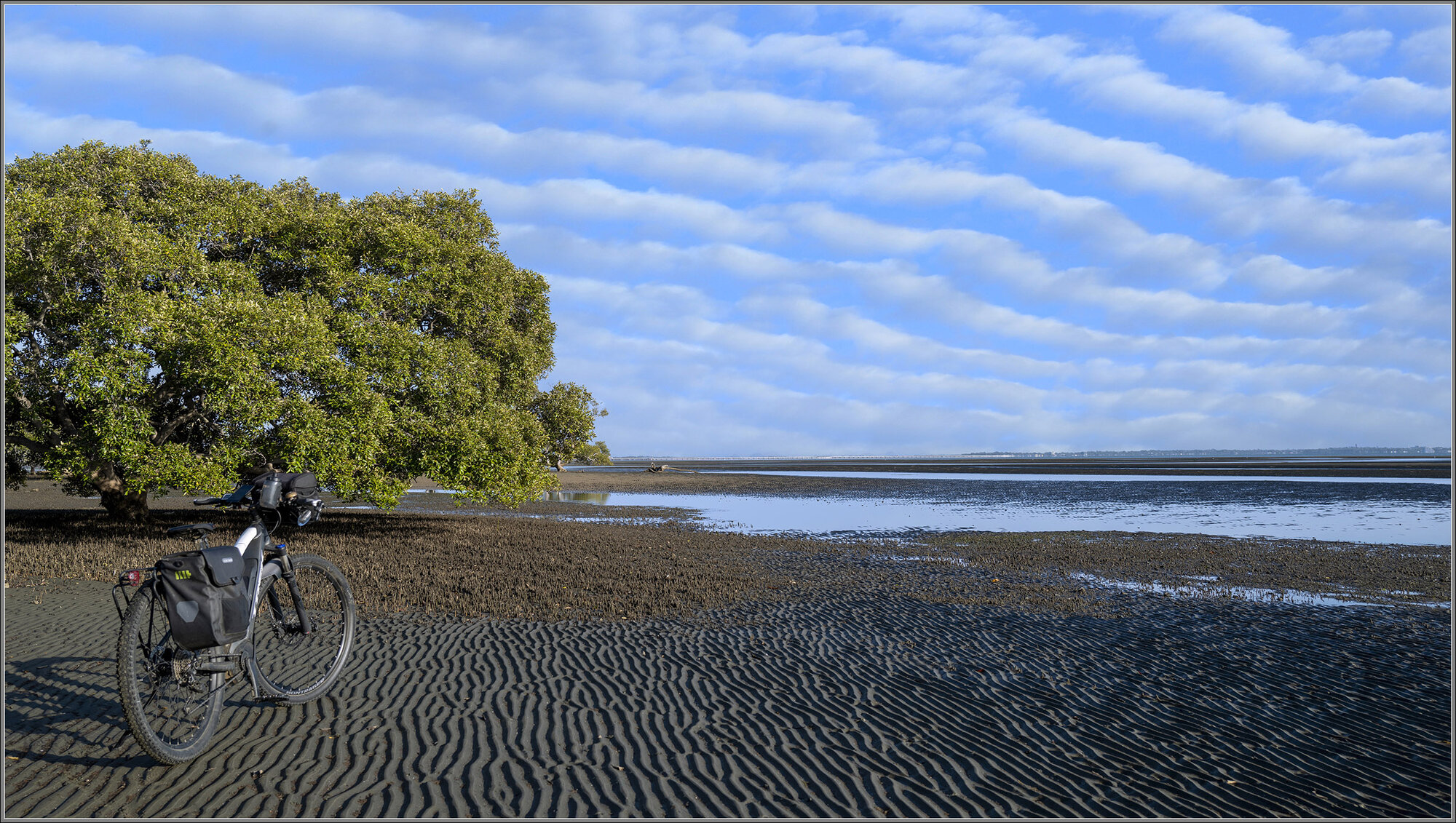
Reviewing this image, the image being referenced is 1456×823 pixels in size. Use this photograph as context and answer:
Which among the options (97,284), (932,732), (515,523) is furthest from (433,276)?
(932,732)

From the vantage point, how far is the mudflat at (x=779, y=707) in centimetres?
645

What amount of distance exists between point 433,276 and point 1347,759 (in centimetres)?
2620

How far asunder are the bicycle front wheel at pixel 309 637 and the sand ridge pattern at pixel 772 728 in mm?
325

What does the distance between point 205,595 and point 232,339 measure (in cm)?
1540

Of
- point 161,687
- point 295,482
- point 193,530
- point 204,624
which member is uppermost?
point 295,482

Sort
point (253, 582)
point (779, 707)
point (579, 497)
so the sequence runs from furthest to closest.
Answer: point (579, 497)
point (779, 707)
point (253, 582)

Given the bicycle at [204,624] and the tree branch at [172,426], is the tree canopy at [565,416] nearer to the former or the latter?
the tree branch at [172,426]

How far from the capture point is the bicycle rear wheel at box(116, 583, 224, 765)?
6.16 metres

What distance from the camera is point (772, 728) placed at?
8.06 meters

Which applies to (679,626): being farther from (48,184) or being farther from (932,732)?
(48,184)

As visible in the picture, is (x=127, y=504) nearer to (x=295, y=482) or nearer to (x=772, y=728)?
(x=295, y=482)

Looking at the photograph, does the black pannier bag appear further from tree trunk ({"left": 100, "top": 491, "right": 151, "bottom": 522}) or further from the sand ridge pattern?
tree trunk ({"left": 100, "top": 491, "right": 151, "bottom": 522})

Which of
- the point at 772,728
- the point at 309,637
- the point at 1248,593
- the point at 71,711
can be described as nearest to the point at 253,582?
the point at 71,711

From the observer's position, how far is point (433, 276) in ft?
84.8
